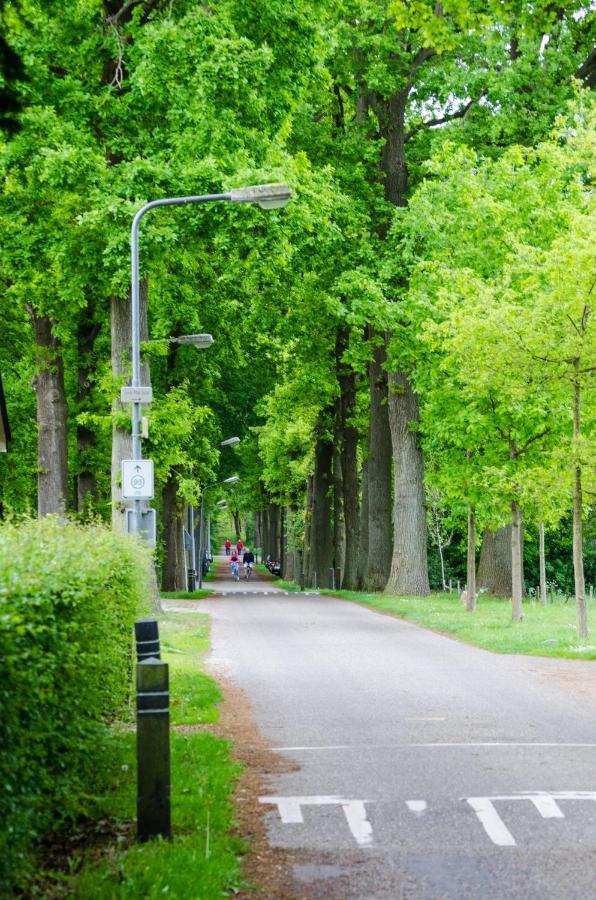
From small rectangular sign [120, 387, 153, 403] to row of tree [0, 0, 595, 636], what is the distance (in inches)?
68.0

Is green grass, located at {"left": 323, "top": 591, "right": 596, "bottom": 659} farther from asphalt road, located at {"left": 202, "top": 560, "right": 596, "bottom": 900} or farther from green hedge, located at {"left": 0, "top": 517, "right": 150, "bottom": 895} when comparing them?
green hedge, located at {"left": 0, "top": 517, "right": 150, "bottom": 895}

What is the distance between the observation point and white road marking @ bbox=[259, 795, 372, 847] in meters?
7.46

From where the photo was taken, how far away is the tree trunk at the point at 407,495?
3566cm

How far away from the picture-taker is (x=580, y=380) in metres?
20.6

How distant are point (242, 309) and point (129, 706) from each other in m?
26.6

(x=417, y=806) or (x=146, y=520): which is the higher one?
(x=146, y=520)

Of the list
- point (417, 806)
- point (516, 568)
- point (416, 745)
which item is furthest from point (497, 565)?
point (417, 806)

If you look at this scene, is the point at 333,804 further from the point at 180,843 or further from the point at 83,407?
the point at 83,407

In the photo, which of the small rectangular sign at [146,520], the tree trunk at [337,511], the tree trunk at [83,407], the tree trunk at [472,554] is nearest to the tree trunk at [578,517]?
the small rectangular sign at [146,520]

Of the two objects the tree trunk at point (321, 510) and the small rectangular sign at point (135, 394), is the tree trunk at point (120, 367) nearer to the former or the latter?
the small rectangular sign at point (135, 394)

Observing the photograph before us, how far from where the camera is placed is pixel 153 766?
6.89m

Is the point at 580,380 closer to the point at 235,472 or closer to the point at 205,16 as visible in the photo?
the point at 205,16

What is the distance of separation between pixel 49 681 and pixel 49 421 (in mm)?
26789

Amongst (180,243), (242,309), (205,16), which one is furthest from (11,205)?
(242,309)
